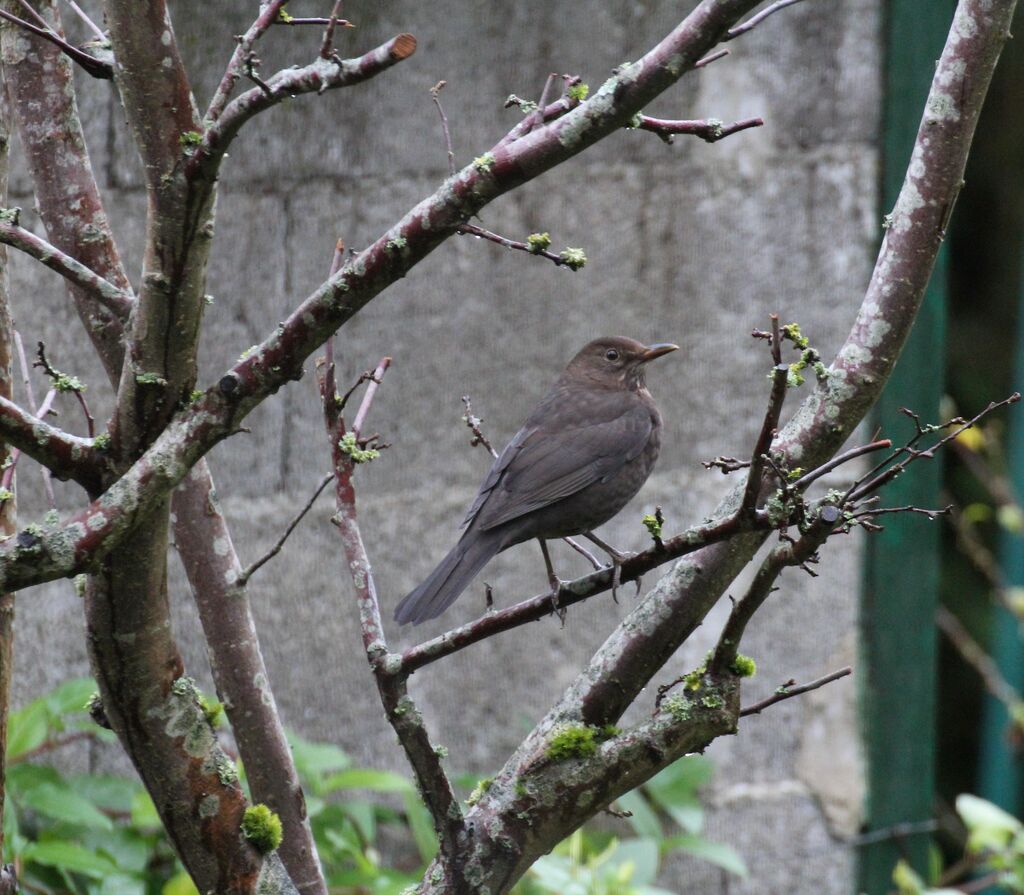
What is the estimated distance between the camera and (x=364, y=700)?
3.79m

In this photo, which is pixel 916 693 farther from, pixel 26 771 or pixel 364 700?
pixel 26 771

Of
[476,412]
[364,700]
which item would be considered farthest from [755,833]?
[476,412]

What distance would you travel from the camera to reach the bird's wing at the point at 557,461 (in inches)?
113

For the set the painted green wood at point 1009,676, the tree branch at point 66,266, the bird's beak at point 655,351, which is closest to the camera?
the tree branch at point 66,266

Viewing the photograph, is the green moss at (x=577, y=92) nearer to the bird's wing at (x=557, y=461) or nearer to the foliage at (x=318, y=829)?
the bird's wing at (x=557, y=461)

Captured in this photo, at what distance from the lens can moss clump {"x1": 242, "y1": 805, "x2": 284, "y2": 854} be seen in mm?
2023

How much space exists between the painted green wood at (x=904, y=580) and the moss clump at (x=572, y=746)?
6.87 ft

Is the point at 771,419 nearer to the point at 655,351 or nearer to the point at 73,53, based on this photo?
the point at 73,53

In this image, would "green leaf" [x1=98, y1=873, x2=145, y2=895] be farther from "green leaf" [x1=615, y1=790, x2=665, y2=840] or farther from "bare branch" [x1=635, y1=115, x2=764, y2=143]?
"bare branch" [x1=635, y1=115, x2=764, y2=143]

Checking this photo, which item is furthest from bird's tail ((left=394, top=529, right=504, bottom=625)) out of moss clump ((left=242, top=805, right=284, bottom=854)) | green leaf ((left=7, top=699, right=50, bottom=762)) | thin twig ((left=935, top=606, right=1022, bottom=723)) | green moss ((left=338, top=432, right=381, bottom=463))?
thin twig ((left=935, top=606, right=1022, bottom=723))

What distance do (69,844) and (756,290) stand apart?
2517mm

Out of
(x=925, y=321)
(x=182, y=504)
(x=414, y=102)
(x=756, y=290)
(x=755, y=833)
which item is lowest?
(x=755, y=833)

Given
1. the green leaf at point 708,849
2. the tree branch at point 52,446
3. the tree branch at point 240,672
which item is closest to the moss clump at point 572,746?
the tree branch at point 240,672

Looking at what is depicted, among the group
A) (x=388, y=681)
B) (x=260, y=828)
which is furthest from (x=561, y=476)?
(x=260, y=828)
